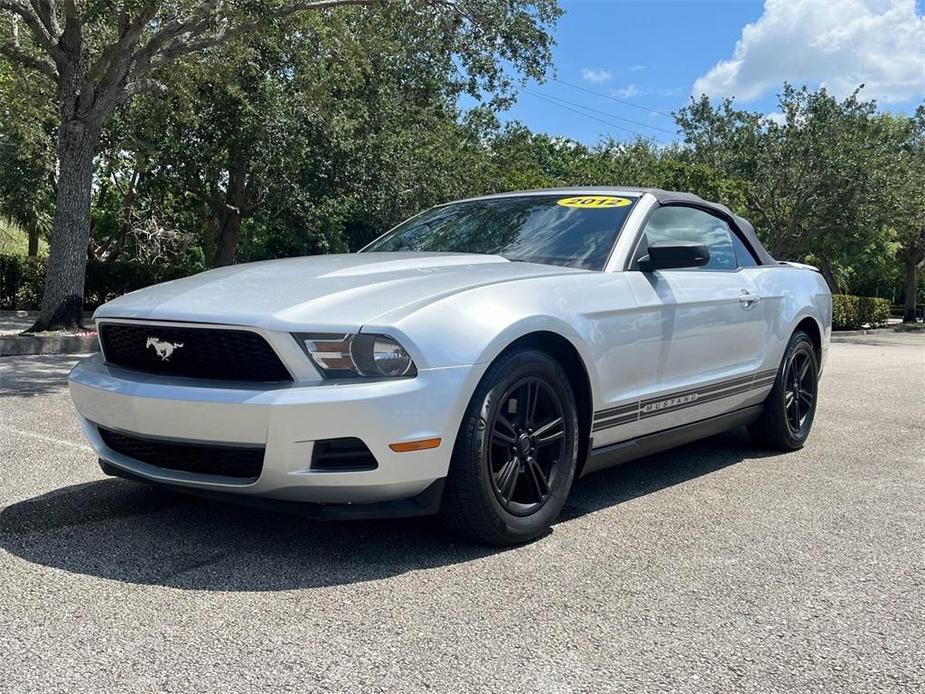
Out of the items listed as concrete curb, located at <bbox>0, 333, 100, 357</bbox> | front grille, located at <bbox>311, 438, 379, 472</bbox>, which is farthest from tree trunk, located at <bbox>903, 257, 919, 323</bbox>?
front grille, located at <bbox>311, 438, 379, 472</bbox>

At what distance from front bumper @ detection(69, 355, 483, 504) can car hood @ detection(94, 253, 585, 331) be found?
236 millimetres

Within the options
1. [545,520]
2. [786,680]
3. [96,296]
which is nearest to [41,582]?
[545,520]

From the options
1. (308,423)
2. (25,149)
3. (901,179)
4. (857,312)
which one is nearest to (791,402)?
(308,423)

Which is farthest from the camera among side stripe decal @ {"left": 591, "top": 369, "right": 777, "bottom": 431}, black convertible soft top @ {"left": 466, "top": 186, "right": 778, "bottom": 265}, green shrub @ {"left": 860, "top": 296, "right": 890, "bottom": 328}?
green shrub @ {"left": 860, "top": 296, "right": 890, "bottom": 328}

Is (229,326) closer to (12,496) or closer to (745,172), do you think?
(12,496)

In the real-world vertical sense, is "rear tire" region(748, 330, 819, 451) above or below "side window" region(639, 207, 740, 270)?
below

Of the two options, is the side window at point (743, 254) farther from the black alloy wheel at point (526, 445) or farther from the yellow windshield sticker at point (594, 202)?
the black alloy wheel at point (526, 445)

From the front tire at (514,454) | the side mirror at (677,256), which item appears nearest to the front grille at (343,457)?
the front tire at (514,454)

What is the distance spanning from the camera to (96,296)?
900 inches

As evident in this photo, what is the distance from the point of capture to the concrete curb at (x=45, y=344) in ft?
38.3

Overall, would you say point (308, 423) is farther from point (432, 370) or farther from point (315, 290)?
point (315, 290)

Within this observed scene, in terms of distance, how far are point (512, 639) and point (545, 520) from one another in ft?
A: 3.29

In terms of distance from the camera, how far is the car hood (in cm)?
314

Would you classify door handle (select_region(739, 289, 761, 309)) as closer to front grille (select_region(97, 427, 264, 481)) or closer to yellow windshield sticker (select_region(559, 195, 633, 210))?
yellow windshield sticker (select_region(559, 195, 633, 210))
